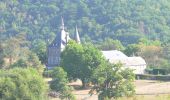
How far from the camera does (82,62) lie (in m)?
76.8

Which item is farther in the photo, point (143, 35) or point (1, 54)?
point (143, 35)

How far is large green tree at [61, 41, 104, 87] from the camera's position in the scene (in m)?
76.2

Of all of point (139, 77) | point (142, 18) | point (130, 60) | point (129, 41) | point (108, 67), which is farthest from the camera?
point (142, 18)

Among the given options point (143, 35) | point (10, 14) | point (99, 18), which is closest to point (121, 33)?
point (143, 35)

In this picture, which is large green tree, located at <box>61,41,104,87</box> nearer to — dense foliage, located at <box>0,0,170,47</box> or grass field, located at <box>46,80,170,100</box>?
grass field, located at <box>46,80,170,100</box>

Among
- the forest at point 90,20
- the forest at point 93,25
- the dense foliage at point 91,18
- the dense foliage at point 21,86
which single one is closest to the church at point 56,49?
the forest at point 93,25

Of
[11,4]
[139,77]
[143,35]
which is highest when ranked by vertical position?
[11,4]

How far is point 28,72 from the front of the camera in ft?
192

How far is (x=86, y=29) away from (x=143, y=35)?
1870 centimetres

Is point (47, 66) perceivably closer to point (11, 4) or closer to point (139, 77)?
point (139, 77)

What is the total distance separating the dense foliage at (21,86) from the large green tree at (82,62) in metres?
17.8

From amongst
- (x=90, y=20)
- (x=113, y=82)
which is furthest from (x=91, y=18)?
(x=113, y=82)

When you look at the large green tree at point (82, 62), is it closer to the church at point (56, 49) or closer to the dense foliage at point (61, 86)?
the dense foliage at point (61, 86)

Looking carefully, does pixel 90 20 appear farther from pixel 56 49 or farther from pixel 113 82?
pixel 113 82
